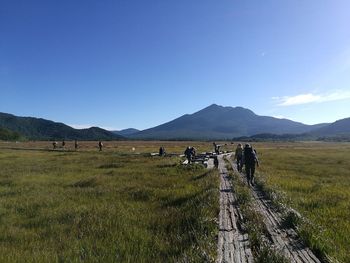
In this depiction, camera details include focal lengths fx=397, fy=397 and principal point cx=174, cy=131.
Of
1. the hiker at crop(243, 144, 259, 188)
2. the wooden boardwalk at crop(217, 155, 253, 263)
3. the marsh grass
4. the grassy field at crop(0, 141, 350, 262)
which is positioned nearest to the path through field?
the wooden boardwalk at crop(217, 155, 253, 263)

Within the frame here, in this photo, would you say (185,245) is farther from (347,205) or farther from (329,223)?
(347,205)

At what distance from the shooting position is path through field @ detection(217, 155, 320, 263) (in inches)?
336

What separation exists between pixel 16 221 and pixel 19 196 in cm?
592

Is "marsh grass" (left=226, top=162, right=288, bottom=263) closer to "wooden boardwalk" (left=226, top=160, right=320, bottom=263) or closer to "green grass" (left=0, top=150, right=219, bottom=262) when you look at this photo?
"wooden boardwalk" (left=226, top=160, right=320, bottom=263)

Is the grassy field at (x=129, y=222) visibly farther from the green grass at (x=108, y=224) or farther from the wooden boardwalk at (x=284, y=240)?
the wooden boardwalk at (x=284, y=240)

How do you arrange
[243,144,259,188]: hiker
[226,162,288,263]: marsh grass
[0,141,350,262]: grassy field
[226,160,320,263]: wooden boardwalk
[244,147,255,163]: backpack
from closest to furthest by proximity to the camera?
1. [226,162,288,263]: marsh grass
2. [226,160,320,263]: wooden boardwalk
3. [0,141,350,262]: grassy field
4. [243,144,259,188]: hiker
5. [244,147,255,163]: backpack

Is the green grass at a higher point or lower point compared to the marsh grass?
lower

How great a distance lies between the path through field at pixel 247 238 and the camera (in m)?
8.52

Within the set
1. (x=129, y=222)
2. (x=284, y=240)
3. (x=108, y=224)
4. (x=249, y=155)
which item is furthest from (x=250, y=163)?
(x=284, y=240)

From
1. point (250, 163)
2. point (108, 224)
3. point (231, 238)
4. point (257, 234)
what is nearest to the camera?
point (257, 234)

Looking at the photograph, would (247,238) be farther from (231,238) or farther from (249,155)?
(249,155)

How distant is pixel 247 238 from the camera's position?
32.6 ft

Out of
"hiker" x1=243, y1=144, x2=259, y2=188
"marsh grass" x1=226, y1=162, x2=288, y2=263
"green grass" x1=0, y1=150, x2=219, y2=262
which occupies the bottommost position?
"green grass" x1=0, y1=150, x2=219, y2=262

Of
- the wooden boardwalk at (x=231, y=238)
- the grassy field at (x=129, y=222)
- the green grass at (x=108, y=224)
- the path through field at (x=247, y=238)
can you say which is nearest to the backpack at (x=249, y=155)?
the grassy field at (x=129, y=222)
